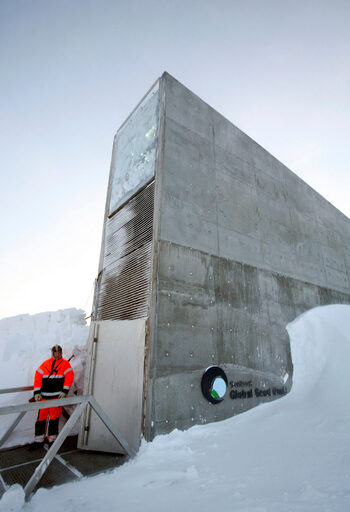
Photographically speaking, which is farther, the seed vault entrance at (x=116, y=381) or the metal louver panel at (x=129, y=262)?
the metal louver panel at (x=129, y=262)

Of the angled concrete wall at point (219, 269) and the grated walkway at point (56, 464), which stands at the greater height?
the angled concrete wall at point (219, 269)

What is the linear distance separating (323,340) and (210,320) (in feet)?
11.6

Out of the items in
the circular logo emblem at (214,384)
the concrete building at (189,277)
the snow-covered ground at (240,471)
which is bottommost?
the snow-covered ground at (240,471)

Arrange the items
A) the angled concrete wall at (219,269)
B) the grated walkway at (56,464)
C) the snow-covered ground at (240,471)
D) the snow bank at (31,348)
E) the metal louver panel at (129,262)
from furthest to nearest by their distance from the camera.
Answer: the snow bank at (31,348) < the metal louver panel at (129,262) < the angled concrete wall at (219,269) < the grated walkway at (56,464) < the snow-covered ground at (240,471)

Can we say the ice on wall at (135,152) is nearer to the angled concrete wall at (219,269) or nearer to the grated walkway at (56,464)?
the angled concrete wall at (219,269)

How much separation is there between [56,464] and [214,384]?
9.29 ft

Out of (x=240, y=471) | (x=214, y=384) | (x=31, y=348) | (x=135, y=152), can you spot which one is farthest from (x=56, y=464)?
(x=31, y=348)

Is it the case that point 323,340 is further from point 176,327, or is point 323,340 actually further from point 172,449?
point 172,449

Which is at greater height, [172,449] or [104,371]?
[104,371]

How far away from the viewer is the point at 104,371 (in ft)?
17.4

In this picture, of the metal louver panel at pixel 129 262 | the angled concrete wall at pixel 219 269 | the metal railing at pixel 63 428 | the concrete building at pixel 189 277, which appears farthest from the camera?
the metal louver panel at pixel 129 262

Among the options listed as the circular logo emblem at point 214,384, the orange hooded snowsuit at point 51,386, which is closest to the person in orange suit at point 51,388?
the orange hooded snowsuit at point 51,386

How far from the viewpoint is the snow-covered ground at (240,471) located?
8.29 feet

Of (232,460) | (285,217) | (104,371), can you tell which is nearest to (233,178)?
(285,217)
